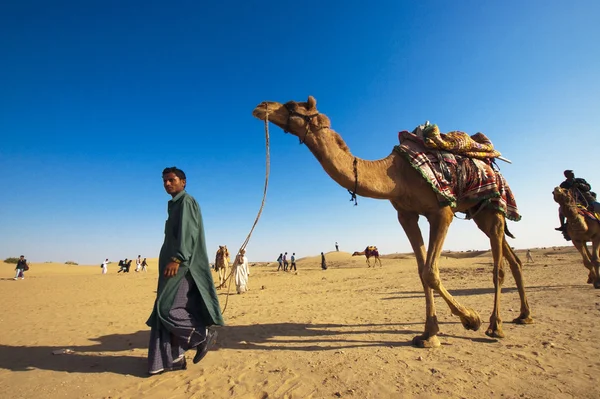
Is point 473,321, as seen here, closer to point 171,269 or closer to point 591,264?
point 171,269

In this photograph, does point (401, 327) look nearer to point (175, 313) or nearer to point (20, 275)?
point (175, 313)

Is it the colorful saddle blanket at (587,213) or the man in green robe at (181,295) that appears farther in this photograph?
the colorful saddle blanket at (587,213)

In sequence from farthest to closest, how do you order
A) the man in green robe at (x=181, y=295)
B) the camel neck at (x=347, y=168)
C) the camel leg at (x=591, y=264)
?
the camel leg at (x=591, y=264) → the camel neck at (x=347, y=168) → the man in green robe at (x=181, y=295)

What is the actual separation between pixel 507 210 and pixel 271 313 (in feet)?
18.5

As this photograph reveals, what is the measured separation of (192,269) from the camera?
3.91m

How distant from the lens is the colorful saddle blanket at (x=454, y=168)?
4.46m

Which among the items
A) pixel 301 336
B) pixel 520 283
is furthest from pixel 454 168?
pixel 301 336

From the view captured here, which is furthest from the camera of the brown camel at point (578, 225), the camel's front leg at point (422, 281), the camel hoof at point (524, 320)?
the brown camel at point (578, 225)

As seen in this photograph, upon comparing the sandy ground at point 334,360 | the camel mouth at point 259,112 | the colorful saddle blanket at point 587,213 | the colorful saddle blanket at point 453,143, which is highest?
the camel mouth at point 259,112

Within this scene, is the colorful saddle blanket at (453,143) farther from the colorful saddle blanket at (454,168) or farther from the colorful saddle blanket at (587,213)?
the colorful saddle blanket at (587,213)

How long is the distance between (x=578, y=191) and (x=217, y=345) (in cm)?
1144

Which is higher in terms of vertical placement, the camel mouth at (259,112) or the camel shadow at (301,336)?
the camel mouth at (259,112)

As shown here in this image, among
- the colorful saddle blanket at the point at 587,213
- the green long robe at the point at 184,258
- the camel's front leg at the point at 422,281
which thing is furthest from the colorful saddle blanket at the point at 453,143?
the colorful saddle blanket at the point at 587,213

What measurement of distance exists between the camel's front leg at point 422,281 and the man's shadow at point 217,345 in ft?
1.02
